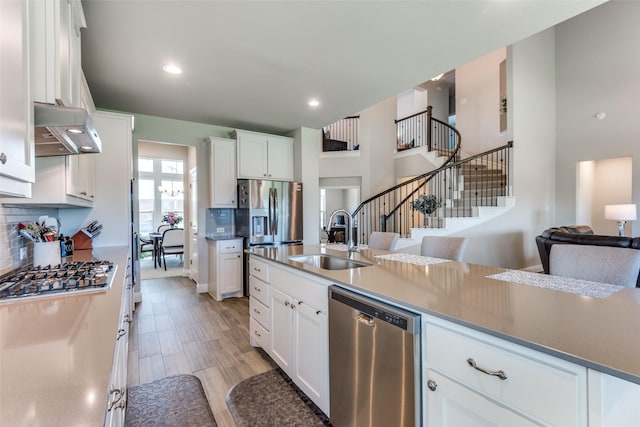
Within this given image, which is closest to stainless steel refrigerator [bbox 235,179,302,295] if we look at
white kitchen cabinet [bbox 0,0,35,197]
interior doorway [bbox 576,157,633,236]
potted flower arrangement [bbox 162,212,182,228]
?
white kitchen cabinet [bbox 0,0,35,197]

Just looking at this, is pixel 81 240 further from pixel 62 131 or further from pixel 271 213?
pixel 271 213

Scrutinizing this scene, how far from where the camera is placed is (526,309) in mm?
1138

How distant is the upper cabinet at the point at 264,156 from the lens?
4.68 m

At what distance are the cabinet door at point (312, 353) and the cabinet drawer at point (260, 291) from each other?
0.53 m

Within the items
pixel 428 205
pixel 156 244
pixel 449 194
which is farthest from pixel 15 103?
pixel 449 194

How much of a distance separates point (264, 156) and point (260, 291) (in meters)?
2.77

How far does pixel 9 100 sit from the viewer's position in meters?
0.89

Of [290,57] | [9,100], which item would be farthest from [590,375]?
[290,57]

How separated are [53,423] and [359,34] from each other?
2745 millimetres

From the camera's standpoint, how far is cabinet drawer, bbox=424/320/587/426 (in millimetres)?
820

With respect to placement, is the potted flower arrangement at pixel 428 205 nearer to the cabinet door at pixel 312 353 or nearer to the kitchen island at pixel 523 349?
the kitchen island at pixel 523 349

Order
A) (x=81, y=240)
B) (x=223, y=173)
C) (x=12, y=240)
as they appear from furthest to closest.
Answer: (x=223, y=173), (x=81, y=240), (x=12, y=240)

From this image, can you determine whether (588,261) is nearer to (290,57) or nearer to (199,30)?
(290,57)

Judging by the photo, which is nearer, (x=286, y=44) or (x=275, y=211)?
(x=286, y=44)
